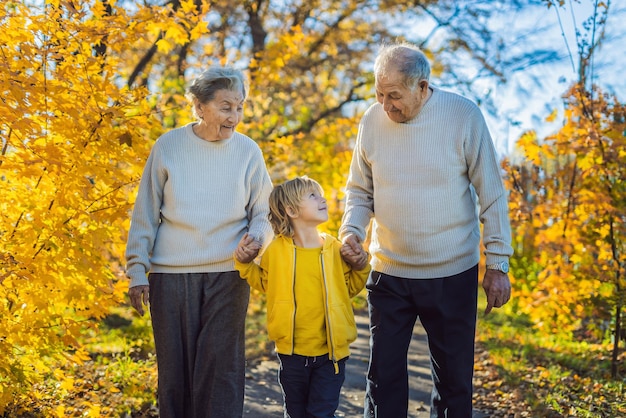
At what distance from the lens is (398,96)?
10.1ft

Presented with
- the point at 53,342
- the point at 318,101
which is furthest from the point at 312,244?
the point at 318,101

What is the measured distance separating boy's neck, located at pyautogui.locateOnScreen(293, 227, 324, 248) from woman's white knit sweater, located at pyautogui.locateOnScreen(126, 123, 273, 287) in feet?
0.46

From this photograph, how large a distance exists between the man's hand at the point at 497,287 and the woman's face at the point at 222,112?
1324 mm

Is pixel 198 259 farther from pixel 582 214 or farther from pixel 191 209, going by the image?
pixel 582 214

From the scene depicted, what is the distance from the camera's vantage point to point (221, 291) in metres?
3.27

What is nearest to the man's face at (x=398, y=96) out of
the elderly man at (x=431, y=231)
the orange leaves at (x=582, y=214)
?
the elderly man at (x=431, y=231)

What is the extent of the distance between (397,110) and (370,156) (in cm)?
27

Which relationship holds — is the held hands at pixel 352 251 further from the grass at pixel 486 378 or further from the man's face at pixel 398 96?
the grass at pixel 486 378

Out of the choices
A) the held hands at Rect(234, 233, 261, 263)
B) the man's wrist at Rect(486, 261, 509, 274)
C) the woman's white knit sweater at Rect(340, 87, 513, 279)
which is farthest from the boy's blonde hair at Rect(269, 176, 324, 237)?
the man's wrist at Rect(486, 261, 509, 274)

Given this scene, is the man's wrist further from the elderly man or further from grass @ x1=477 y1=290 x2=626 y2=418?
grass @ x1=477 y1=290 x2=626 y2=418

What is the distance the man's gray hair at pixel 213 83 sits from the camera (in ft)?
10.6

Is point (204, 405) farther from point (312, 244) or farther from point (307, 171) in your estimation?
point (307, 171)

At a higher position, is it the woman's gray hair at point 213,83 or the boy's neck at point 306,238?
the woman's gray hair at point 213,83

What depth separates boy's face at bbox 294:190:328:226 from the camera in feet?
10.6
